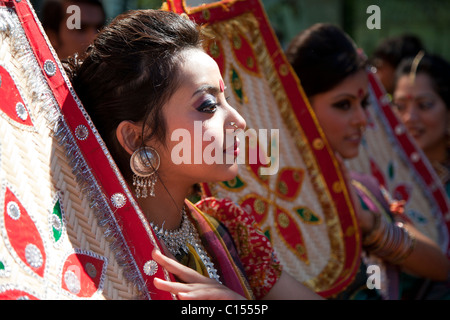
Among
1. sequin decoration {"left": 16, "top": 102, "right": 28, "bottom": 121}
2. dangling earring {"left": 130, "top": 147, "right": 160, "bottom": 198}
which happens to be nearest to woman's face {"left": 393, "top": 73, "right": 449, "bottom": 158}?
dangling earring {"left": 130, "top": 147, "right": 160, "bottom": 198}

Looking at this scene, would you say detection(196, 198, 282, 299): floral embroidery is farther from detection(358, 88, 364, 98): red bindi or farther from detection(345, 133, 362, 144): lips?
detection(358, 88, 364, 98): red bindi

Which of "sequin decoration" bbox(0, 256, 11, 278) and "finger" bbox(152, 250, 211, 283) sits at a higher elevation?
"sequin decoration" bbox(0, 256, 11, 278)

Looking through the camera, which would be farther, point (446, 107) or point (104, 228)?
point (446, 107)

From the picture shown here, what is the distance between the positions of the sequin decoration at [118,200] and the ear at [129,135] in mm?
133

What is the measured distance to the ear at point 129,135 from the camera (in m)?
1.42

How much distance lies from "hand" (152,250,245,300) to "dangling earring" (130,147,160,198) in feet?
0.64

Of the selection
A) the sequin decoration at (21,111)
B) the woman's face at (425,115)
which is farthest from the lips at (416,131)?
the sequin decoration at (21,111)

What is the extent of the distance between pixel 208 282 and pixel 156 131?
1.25 ft

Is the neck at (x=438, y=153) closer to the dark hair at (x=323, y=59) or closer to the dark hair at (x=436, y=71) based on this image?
the dark hair at (x=436, y=71)

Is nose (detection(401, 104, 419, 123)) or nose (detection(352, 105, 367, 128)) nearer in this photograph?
nose (detection(352, 105, 367, 128))

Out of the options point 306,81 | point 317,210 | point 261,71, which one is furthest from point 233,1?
point 317,210

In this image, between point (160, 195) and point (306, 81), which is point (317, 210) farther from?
point (160, 195)

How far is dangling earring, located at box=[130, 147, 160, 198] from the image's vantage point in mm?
1417

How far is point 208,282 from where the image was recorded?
137 centimetres
